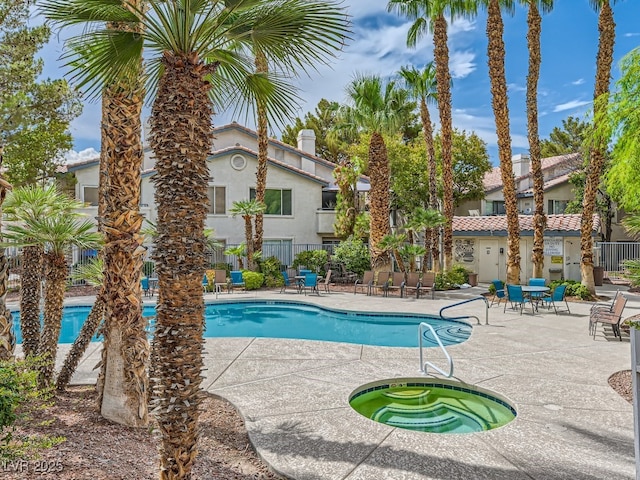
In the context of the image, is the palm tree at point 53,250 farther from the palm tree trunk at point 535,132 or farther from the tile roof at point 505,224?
the tile roof at point 505,224

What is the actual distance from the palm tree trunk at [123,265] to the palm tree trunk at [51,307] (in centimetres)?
125

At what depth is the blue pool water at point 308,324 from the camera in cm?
1259

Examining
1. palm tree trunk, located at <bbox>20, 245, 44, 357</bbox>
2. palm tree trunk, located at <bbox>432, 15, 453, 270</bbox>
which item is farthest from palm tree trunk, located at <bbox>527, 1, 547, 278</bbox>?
palm tree trunk, located at <bbox>20, 245, 44, 357</bbox>

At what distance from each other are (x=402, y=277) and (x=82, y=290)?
14509mm

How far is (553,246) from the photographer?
22875mm

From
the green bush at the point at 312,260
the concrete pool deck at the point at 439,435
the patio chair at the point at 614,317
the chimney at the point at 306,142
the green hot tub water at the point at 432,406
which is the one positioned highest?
the chimney at the point at 306,142

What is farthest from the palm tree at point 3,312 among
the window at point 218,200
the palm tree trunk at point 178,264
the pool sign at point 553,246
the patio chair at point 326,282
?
the pool sign at point 553,246

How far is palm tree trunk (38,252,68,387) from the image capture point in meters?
6.35

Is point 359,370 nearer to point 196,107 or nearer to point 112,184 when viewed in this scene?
point 112,184

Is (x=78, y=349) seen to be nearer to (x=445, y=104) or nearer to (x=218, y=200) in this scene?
(x=445, y=104)

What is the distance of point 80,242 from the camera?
6145 mm

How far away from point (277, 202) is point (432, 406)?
21348 millimetres

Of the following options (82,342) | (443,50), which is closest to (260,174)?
(443,50)

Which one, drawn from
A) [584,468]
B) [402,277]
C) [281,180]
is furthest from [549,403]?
[281,180]
